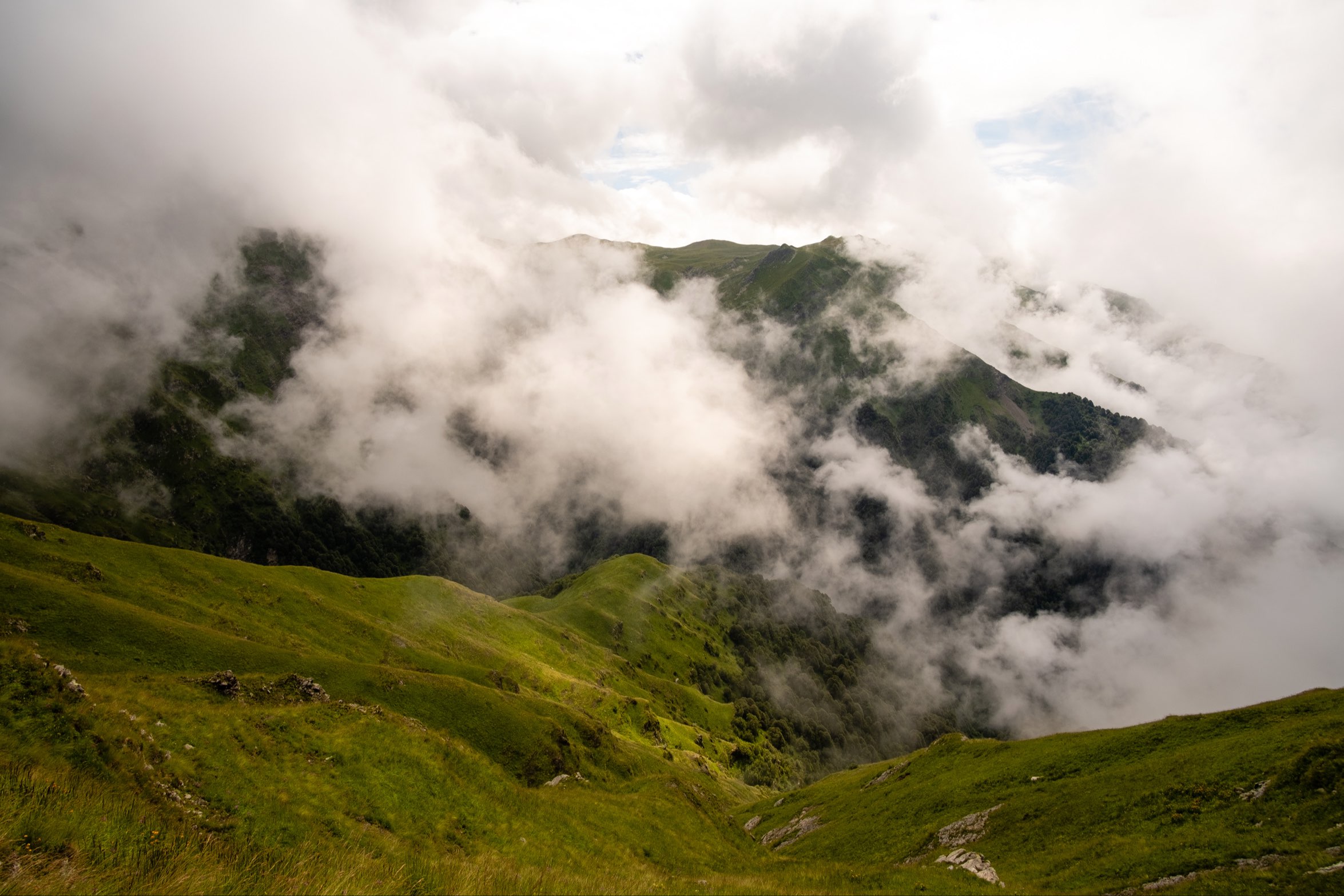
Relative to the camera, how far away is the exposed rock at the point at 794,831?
6862 cm

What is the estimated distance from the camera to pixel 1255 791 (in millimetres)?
32219

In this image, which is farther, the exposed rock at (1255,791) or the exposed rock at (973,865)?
the exposed rock at (1255,791)

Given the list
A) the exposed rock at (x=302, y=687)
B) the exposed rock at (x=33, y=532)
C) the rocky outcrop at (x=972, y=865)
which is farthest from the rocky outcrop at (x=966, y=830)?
the exposed rock at (x=33, y=532)

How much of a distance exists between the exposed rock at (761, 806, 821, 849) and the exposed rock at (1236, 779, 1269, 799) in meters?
45.6

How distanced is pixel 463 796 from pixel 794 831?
5773cm

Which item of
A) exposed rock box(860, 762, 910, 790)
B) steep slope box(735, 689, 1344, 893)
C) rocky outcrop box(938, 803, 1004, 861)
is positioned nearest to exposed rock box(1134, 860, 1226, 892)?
steep slope box(735, 689, 1344, 893)

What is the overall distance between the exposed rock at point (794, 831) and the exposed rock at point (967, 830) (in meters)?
23.2

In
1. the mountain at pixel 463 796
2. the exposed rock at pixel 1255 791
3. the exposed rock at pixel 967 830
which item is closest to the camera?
the mountain at pixel 463 796

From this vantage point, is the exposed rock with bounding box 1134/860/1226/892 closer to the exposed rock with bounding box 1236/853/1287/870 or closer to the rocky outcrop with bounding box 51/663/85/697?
the exposed rock with bounding box 1236/853/1287/870

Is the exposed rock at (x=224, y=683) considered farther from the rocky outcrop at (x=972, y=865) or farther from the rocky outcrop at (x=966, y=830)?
the rocky outcrop at (x=966, y=830)

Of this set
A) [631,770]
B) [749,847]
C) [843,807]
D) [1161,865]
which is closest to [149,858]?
→ [1161,865]

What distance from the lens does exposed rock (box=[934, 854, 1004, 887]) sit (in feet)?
100

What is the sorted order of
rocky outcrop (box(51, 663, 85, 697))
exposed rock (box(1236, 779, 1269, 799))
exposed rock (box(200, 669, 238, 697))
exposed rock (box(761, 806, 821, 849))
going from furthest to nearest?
exposed rock (box(761, 806, 821, 849)) < exposed rock (box(200, 669, 238, 697)) < exposed rock (box(1236, 779, 1269, 799)) < rocky outcrop (box(51, 663, 85, 697))

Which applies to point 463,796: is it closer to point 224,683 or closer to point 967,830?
point 224,683
